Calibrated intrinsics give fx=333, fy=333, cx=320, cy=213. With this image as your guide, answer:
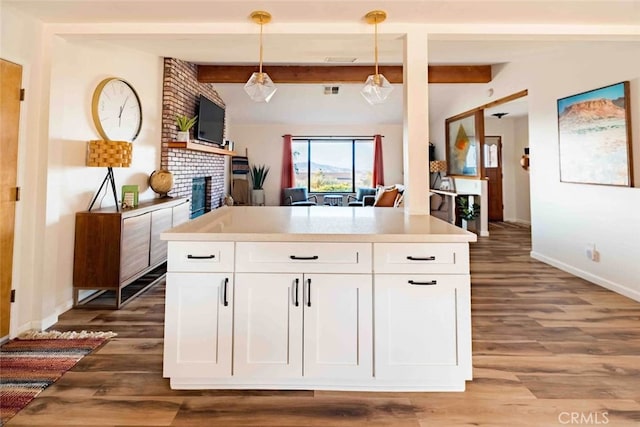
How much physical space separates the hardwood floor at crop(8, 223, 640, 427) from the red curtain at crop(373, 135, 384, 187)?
5.57 meters

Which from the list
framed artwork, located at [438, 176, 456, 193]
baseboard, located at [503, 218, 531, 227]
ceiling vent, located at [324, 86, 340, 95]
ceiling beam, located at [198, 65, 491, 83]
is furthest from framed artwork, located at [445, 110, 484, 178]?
ceiling vent, located at [324, 86, 340, 95]

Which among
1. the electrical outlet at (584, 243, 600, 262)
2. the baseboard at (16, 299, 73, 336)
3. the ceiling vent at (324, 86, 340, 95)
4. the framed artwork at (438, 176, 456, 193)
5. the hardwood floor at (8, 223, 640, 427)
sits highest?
the ceiling vent at (324, 86, 340, 95)

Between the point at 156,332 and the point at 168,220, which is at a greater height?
the point at 168,220

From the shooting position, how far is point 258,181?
7910 mm

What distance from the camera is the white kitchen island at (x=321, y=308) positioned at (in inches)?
65.8

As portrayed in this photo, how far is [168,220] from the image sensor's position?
3725 mm

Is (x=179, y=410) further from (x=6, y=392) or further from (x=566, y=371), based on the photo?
(x=566, y=371)

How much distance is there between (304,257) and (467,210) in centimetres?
530

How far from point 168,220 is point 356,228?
2.69 meters

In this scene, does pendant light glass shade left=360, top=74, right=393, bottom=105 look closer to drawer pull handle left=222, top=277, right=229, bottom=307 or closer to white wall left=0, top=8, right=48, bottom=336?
drawer pull handle left=222, top=277, right=229, bottom=307

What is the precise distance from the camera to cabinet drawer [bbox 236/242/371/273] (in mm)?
1672

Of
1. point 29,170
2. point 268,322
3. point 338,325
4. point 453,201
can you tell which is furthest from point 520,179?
point 29,170

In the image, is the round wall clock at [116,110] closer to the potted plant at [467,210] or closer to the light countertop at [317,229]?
the light countertop at [317,229]

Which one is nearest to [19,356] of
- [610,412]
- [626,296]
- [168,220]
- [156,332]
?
[156,332]
